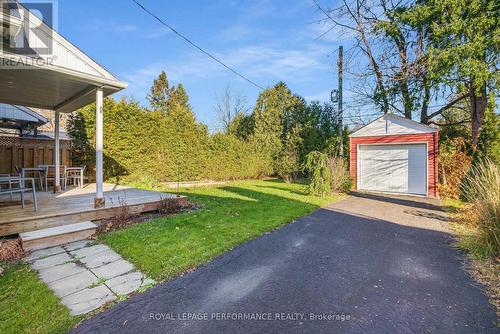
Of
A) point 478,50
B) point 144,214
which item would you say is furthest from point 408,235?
point 478,50

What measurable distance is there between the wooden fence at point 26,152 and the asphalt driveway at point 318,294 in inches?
338

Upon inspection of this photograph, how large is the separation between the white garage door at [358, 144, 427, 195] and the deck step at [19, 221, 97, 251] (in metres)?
10.8

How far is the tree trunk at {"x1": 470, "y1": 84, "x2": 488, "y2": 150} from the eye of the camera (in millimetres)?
10195

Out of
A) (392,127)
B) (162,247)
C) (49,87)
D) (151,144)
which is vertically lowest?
(162,247)

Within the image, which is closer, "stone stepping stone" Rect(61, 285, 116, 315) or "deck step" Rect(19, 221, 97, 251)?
"stone stepping stone" Rect(61, 285, 116, 315)

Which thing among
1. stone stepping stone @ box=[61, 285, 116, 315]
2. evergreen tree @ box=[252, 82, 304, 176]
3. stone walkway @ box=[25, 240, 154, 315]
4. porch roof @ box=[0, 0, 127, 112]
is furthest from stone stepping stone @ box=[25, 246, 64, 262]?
evergreen tree @ box=[252, 82, 304, 176]

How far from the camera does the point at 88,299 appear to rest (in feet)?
8.82

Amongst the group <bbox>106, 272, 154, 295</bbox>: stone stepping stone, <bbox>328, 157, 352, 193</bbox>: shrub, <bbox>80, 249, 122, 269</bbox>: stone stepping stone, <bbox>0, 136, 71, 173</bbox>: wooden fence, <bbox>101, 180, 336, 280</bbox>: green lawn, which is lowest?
<bbox>106, 272, 154, 295</bbox>: stone stepping stone

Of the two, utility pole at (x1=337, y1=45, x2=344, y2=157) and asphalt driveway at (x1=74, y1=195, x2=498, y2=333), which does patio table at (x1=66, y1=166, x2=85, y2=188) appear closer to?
asphalt driveway at (x1=74, y1=195, x2=498, y2=333)

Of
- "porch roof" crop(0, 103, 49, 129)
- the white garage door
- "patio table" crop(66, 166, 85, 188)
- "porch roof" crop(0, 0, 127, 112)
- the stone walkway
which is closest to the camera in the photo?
the stone walkway

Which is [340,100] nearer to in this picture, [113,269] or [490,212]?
[490,212]

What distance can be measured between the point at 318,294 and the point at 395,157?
390 inches

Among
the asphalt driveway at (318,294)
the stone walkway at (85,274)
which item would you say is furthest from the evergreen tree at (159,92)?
the asphalt driveway at (318,294)

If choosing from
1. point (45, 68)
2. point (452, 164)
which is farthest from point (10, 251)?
point (452, 164)
